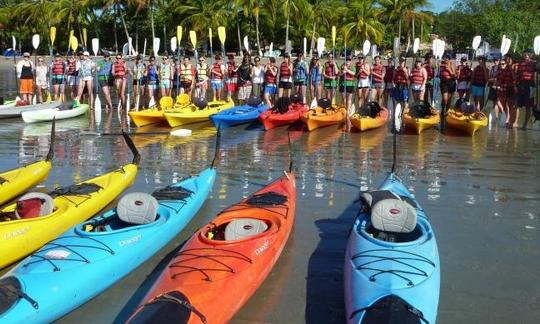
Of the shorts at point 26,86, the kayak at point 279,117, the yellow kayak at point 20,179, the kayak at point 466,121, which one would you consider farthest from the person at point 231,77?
the yellow kayak at point 20,179

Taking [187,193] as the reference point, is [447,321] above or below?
below

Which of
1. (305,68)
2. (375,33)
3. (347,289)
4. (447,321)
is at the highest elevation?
(375,33)

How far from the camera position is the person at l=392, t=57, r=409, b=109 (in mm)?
12961

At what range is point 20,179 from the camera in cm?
689

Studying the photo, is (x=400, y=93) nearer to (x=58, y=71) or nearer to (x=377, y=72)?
(x=377, y=72)

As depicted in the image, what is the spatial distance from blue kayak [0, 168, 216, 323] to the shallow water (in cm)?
19

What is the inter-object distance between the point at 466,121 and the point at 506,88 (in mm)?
1294

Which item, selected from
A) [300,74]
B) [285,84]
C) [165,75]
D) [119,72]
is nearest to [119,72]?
[119,72]

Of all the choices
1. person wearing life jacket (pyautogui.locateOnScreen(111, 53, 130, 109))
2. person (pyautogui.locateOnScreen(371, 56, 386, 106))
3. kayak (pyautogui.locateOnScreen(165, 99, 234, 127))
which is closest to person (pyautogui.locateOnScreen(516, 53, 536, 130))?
person (pyautogui.locateOnScreen(371, 56, 386, 106))

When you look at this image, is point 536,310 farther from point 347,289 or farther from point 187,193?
point 187,193

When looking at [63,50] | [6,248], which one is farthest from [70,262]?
[63,50]

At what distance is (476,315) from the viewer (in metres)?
4.18

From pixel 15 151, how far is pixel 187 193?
5.30m

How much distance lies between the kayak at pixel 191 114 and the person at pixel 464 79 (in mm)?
5256
